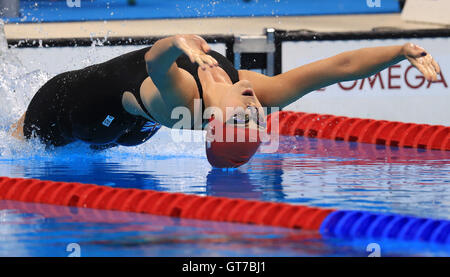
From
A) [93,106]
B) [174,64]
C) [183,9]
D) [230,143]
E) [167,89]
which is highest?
[183,9]

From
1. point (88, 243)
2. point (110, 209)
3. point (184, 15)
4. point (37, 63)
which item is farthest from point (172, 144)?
point (184, 15)

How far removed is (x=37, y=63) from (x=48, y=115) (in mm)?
2235

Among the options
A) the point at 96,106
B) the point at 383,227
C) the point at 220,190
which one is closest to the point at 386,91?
the point at 96,106

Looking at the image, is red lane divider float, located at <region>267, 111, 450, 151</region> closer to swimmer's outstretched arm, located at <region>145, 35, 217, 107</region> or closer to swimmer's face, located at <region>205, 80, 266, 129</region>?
swimmer's face, located at <region>205, 80, 266, 129</region>

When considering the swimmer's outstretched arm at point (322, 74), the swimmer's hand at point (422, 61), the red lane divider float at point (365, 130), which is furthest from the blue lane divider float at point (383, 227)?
the red lane divider float at point (365, 130)

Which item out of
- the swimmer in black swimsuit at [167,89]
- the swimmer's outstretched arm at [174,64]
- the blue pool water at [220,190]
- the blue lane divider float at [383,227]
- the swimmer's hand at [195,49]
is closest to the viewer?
the blue pool water at [220,190]

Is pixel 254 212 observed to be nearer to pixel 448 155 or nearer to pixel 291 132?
pixel 448 155

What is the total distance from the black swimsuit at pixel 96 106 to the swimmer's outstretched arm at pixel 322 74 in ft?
0.55

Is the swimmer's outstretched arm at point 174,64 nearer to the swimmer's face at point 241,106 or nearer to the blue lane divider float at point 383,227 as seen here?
the swimmer's face at point 241,106

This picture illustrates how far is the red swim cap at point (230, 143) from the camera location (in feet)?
13.5

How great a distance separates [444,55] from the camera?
695 cm

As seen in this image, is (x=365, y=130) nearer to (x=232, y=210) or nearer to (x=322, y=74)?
A: (x=322, y=74)

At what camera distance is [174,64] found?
4.09 m

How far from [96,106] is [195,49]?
4.24 ft
